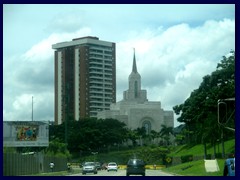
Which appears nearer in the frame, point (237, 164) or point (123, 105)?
point (237, 164)

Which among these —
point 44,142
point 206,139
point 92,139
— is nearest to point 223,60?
point 206,139

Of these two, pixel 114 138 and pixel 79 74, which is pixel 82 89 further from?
pixel 114 138

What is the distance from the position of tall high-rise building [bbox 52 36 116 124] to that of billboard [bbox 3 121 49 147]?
44089 mm

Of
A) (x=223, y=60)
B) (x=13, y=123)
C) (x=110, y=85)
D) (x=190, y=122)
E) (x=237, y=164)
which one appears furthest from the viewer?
(x=110, y=85)

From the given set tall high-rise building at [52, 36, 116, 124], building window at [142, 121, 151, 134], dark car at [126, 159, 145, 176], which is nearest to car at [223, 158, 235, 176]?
dark car at [126, 159, 145, 176]

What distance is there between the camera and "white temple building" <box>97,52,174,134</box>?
124 metres

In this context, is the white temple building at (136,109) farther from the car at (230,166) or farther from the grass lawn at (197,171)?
the car at (230,166)

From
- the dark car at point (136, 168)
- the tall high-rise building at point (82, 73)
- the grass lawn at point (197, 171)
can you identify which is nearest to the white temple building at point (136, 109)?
the tall high-rise building at point (82, 73)

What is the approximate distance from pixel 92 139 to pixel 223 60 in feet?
134

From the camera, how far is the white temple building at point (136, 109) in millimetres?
124375

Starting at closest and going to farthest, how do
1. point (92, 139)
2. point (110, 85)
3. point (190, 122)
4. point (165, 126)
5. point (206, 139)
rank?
point (206, 139)
point (190, 122)
point (92, 139)
point (110, 85)
point (165, 126)

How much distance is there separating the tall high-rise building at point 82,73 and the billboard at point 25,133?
145 feet

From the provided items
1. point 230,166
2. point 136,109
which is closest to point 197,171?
point 230,166

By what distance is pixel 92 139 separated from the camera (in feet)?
342
